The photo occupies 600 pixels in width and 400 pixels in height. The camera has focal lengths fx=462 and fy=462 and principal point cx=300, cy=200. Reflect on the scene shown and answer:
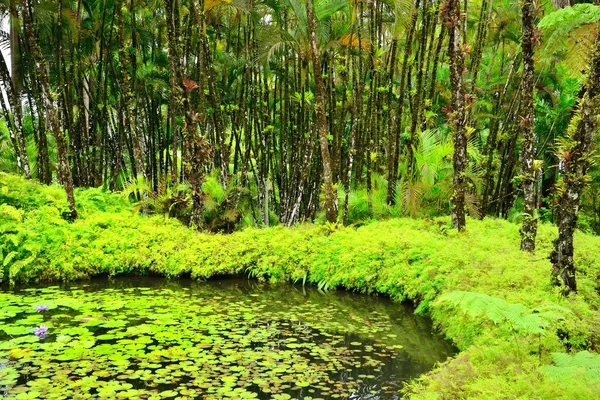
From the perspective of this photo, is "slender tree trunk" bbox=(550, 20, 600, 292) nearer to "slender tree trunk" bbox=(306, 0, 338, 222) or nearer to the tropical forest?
the tropical forest

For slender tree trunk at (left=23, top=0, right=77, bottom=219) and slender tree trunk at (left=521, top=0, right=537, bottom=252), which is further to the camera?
slender tree trunk at (left=23, top=0, right=77, bottom=219)

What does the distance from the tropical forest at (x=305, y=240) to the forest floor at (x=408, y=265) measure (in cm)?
3

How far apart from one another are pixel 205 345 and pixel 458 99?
471cm

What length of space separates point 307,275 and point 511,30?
23.5 ft

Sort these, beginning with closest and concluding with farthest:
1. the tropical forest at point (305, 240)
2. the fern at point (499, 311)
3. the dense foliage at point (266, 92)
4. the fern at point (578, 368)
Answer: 1. the fern at point (578, 368)
2. the fern at point (499, 311)
3. the tropical forest at point (305, 240)
4. the dense foliage at point (266, 92)

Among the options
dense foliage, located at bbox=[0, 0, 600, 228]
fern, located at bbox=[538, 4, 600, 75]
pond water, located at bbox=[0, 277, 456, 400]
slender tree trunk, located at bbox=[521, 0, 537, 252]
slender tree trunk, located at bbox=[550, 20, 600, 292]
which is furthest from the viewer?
dense foliage, located at bbox=[0, 0, 600, 228]

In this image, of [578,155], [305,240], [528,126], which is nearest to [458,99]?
[528,126]

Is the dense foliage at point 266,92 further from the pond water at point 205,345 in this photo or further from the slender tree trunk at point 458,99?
the pond water at point 205,345

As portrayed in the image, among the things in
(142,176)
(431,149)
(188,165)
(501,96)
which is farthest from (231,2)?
(501,96)

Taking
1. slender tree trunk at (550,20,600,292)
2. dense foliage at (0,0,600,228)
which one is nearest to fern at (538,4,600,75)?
slender tree trunk at (550,20,600,292)

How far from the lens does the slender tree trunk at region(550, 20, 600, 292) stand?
12.3 ft

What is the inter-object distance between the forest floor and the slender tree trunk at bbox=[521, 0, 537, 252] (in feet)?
1.15

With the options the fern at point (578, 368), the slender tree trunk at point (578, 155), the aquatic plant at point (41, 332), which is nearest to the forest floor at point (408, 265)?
the fern at point (578, 368)

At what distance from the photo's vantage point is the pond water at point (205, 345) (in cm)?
318
